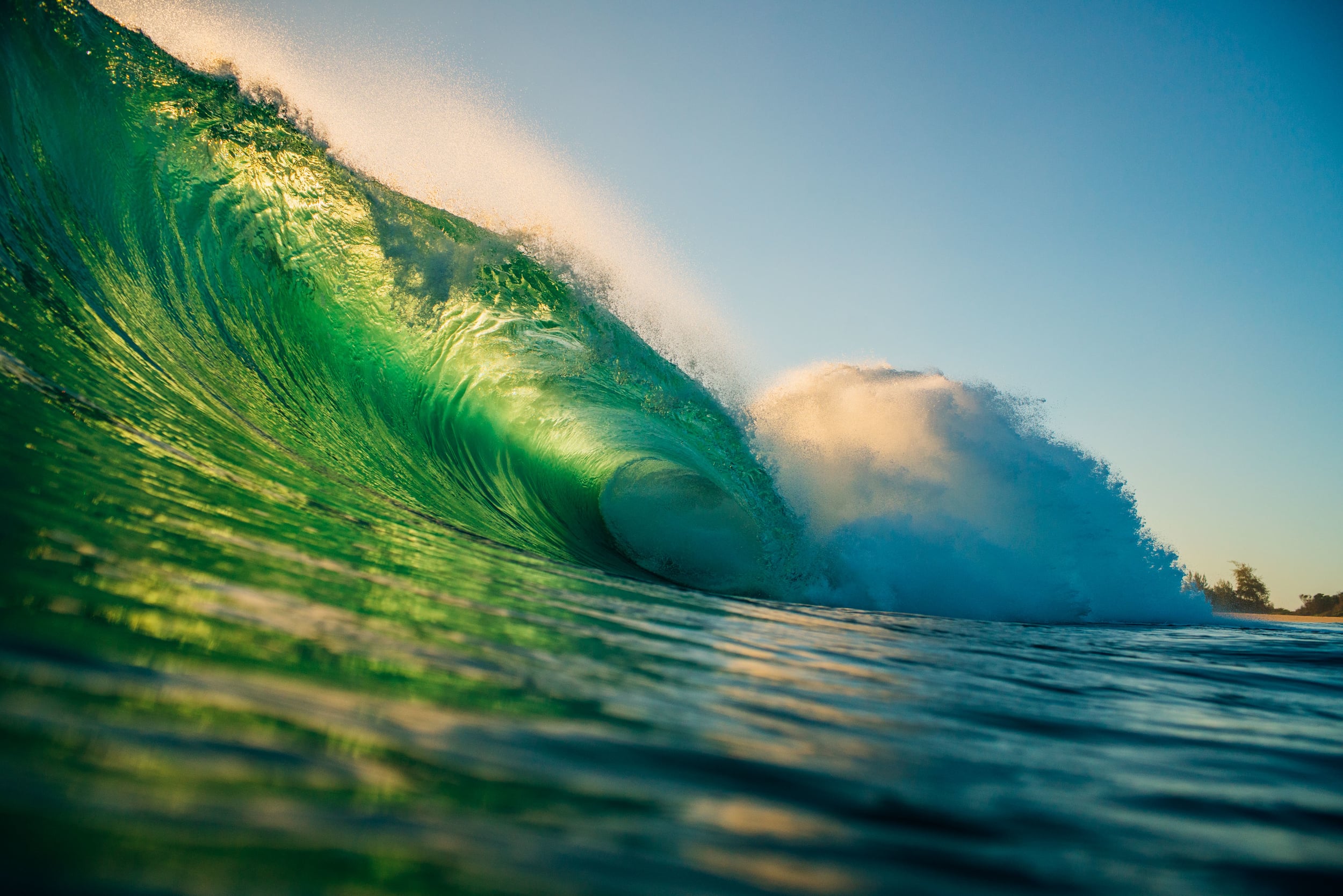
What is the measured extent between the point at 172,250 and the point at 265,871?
20.4 feet

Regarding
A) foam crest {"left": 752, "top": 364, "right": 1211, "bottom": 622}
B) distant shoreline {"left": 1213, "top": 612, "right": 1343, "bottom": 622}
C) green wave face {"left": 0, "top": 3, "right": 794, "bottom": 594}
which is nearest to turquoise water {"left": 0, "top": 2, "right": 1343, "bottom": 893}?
green wave face {"left": 0, "top": 3, "right": 794, "bottom": 594}

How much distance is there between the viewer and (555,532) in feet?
19.0

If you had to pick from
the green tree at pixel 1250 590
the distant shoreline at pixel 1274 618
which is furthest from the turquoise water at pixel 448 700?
the green tree at pixel 1250 590

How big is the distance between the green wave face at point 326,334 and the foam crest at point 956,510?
64cm

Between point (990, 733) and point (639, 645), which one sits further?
point (639, 645)

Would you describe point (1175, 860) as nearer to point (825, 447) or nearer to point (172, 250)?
point (172, 250)

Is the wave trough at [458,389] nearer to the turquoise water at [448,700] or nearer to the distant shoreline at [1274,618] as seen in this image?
the turquoise water at [448,700]

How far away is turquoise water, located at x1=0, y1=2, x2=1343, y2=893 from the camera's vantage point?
1.84 feet

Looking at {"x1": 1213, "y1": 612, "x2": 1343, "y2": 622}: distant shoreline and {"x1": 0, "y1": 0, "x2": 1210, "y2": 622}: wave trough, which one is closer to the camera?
{"x1": 0, "y1": 0, "x2": 1210, "y2": 622}: wave trough

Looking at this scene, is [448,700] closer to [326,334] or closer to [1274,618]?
[326,334]

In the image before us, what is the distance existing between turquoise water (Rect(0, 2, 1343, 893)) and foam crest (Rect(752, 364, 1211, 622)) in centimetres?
227

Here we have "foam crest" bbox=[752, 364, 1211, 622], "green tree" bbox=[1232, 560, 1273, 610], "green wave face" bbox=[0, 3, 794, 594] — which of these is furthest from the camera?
"green tree" bbox=[1232, 560, 1273, 610]

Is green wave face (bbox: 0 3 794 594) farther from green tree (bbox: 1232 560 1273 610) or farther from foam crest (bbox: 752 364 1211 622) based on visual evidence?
green tree (bbox: 1232 560 1273 610)

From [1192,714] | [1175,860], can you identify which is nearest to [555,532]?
[1192,714]
